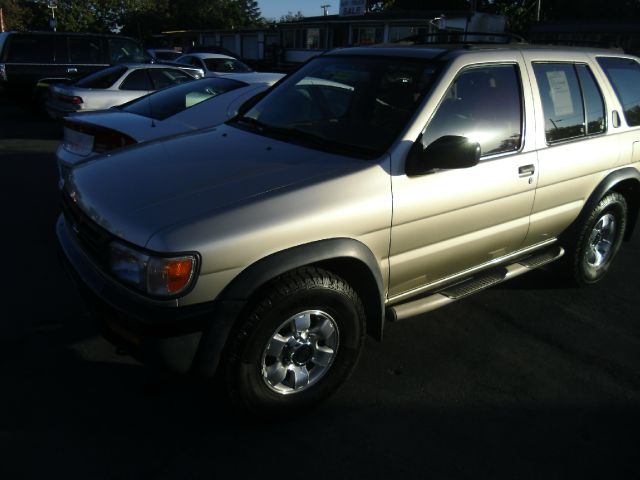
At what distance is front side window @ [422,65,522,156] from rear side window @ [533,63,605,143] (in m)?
0.30

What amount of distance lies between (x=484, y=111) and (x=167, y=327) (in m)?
2.32

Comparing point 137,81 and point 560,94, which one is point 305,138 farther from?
point 137,81

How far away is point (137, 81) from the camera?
34.2ft

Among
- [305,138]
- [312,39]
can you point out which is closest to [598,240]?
[305,138]

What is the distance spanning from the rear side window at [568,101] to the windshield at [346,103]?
102 cm

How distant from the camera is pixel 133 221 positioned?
2434mm

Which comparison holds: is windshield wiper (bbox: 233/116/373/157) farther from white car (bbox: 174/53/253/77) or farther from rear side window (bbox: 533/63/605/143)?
white car (bbox: 174/53/253/77)

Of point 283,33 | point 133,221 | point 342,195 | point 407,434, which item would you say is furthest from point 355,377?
point 283,33

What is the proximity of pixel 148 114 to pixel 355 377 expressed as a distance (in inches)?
144

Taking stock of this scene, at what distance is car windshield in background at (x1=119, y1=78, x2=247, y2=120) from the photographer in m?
5.62

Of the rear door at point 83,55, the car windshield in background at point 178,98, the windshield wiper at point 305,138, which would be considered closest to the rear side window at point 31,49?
the rear door at point 83,55

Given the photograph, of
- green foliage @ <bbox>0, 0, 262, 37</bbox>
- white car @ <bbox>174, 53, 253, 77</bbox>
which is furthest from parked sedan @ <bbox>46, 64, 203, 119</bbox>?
green foliage @ <bbox>0, 0, 262, 37</bbox>

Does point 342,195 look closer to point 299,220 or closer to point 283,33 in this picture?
point 299,220

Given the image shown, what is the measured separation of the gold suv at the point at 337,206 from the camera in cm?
240
